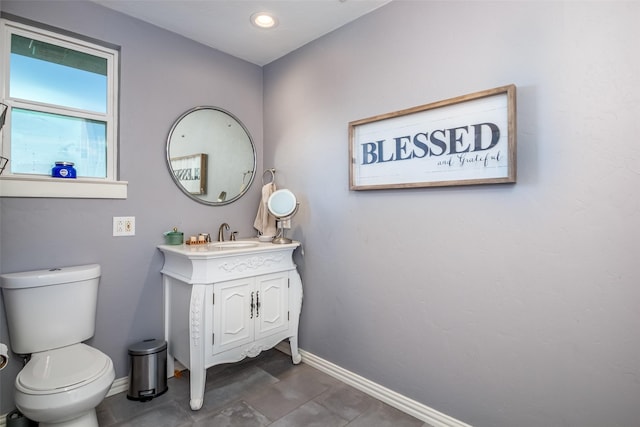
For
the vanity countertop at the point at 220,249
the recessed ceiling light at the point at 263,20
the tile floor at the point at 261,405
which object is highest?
the recessed ceiling light at the point at 263,20

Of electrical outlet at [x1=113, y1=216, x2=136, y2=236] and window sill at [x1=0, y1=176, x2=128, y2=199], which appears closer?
window sill at [x1=0, y1=176, x2=128, y2=199]

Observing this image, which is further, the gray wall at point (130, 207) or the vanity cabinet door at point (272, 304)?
the vanity cabinet door at point (272, 304)

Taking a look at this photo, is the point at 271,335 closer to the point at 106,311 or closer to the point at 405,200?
the point at 106,311

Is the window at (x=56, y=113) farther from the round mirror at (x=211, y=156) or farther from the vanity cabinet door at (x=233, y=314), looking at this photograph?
the vanity cabinet door at (x=233, y=314)

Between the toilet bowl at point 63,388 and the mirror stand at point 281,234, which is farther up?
the mirror stand at point 281,234

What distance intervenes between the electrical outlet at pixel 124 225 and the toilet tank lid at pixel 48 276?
26 centimetres

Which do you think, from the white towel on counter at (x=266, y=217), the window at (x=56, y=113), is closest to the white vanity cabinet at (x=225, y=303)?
the white towel on counter at (x=266, y=217)

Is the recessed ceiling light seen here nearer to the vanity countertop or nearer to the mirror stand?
the mirror stand

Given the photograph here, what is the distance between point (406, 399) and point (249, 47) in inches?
103

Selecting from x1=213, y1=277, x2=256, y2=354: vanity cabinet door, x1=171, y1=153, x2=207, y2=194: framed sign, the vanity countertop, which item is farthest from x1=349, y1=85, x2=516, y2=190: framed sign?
x1=171, y1=153, x2=207, y2=194: framed sign

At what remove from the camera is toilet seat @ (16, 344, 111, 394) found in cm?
139

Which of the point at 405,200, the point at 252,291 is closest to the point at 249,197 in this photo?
the point at 252,291

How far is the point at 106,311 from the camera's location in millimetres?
2025

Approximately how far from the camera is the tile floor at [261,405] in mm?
1766
